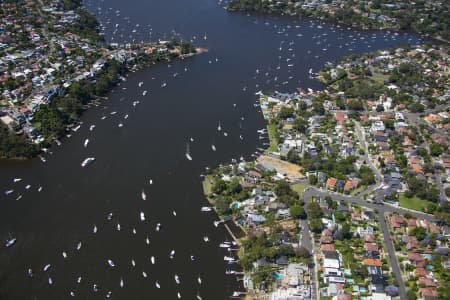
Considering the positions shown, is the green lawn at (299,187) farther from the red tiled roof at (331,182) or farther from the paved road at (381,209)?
the red tiled roof at (331,182)

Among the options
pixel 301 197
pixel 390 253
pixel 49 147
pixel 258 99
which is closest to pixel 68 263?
pixel 49 147

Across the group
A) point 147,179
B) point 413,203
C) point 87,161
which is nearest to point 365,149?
point 413,203

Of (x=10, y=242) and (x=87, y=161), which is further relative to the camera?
(x=87, y=161)

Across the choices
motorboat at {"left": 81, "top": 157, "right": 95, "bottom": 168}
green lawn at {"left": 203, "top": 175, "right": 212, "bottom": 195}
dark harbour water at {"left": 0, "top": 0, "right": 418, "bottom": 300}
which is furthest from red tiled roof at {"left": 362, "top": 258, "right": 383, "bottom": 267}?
motorboat at {"left": 81, "top": 157, "right": 95, "bottom": 168}

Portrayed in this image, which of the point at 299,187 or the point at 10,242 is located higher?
the point at 299,187

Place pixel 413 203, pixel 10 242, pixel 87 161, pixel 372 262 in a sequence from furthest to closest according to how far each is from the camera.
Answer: pixel 87 161 → pixel 413 203 → pixel 10 242 → pixel 372 262

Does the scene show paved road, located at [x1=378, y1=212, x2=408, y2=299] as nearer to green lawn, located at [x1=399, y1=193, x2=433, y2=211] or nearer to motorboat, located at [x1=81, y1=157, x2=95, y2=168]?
green lawn, located at [x1=399, y1=193, x2=433, y2=211]

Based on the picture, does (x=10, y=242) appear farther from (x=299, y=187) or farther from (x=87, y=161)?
(x=299, y=187)
